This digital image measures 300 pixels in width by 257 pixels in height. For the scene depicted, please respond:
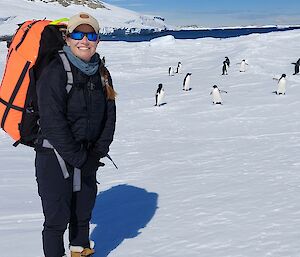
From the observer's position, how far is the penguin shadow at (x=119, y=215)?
3525mm

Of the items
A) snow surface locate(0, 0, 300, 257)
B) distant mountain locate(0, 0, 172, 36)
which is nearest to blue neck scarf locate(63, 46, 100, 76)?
snow surface locate(0, 0, 300, 257)

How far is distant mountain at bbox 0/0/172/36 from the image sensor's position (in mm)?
80363

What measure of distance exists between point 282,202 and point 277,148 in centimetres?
306

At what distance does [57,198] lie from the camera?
2.55 metres

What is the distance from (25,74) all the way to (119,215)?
2068 millimetres

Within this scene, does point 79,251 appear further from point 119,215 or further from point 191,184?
point 191,184

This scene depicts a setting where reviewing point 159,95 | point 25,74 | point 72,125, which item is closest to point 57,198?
point 72,125

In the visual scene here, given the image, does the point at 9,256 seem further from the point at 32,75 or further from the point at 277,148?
the point at 277,148

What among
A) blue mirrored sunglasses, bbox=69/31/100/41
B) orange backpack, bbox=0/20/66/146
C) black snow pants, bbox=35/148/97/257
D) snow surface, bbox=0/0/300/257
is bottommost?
snow surface, bbox=0/0/300/257

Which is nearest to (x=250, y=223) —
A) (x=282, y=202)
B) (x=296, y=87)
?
(x=282, y=202)

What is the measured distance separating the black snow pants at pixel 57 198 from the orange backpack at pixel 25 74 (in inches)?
7.0

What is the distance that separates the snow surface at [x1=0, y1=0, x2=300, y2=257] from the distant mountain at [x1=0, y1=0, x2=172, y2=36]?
2669 inches

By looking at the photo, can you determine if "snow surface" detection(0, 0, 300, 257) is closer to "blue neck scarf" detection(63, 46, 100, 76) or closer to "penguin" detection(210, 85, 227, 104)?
"penguin" detection(210, 85, 227, 104)

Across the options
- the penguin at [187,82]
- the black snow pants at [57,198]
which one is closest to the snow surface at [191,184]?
the black snow pants at [57,198]
